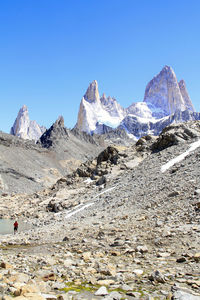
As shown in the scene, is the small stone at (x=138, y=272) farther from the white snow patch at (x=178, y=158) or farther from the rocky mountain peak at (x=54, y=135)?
the rocky mountain peak at (x=54, y=135)

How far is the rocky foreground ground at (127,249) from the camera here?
291 inches

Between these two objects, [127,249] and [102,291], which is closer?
[102,291]

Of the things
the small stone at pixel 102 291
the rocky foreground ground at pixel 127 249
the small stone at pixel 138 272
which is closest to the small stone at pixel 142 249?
the rocky foreground ground at pixel 127 249

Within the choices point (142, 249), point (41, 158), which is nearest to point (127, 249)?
point (142, 249)

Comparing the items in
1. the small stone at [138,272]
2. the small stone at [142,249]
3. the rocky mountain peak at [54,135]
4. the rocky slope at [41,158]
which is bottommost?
the small stone at [138,272]

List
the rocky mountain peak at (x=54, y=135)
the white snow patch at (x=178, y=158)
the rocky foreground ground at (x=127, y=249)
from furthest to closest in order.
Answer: the rocky mountain peak at (x=54, y=135) < the white snow patch at (x=178, y=158) < the rocky foreground ground at (x=127, y=249)

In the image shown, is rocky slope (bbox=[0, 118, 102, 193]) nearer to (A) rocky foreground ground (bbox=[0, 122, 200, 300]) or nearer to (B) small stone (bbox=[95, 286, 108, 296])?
(A) rocky foreground ground (bbox=[0, 122, 200, 300])

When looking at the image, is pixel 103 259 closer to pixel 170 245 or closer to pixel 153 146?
pixel 170 245

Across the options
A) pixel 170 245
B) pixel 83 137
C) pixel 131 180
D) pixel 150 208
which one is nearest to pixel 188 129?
pixel 131 180

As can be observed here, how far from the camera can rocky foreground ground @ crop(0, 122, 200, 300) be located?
739 centimetres

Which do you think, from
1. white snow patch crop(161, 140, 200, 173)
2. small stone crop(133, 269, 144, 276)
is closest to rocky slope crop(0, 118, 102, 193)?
white snow patch crop(161, 140, 200, 173)

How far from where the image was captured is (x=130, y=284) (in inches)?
309

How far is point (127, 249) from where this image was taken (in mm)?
11992

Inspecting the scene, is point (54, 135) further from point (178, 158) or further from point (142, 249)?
point (142, 249)
